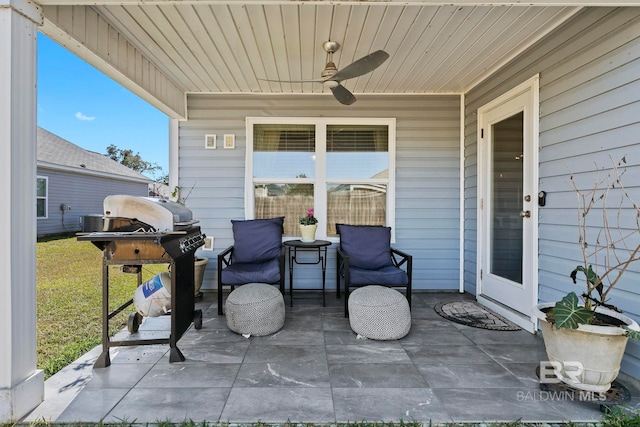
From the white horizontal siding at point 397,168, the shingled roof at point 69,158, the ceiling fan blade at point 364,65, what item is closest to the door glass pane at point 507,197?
the white horizontal siding at point 397,168

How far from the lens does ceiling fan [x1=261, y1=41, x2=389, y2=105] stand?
2.42 metres

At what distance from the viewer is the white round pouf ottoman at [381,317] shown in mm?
2605

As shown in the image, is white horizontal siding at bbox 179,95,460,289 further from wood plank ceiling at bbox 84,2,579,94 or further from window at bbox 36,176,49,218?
window at bbox 36,176,49,218

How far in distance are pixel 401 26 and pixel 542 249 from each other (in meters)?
2.21

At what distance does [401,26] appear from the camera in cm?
255

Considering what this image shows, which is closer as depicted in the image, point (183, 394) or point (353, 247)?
point (183, 394)

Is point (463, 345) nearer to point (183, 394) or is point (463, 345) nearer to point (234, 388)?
point (234, 388)

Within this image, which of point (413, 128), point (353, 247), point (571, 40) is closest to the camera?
point (571, 40)

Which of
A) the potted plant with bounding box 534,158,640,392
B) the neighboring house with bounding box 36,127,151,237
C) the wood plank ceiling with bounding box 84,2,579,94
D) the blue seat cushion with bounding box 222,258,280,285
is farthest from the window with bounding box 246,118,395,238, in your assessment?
the neighboring house with bounding box 36,127,151,237

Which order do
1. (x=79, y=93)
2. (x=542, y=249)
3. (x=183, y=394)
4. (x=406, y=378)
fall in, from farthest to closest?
(x=79, y=93)
(x=542, y=249)
(x=406, y=378)
(x=183, y=394)

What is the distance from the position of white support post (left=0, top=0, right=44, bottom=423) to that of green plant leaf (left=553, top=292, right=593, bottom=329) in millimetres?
2934

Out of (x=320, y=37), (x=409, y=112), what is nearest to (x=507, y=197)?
(x=409, y=112)

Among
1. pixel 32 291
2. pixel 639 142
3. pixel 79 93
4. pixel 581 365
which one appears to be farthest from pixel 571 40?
pixel 79 93

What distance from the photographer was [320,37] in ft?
8.91
